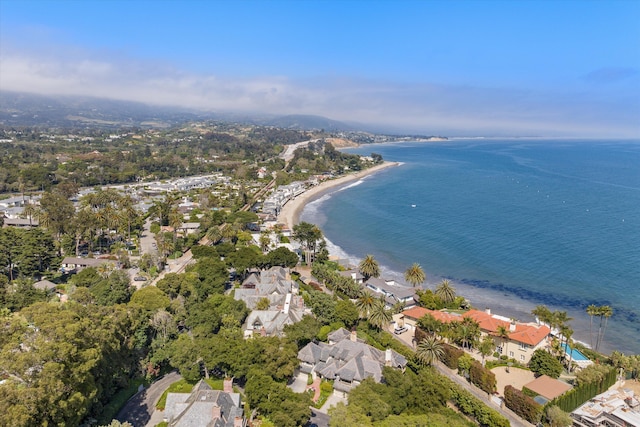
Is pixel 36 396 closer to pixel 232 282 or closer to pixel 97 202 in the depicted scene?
pixel 232 282

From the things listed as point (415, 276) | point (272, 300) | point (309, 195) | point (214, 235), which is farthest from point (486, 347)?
point (309, 195)

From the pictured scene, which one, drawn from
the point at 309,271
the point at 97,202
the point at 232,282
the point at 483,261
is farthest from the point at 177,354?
the point at 97,202

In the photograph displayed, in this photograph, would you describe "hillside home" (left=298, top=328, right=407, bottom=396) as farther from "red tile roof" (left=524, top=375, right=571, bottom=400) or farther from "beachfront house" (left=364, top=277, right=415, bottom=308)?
"beachfront house" (left=364, top=277, right=415, bottom=308)

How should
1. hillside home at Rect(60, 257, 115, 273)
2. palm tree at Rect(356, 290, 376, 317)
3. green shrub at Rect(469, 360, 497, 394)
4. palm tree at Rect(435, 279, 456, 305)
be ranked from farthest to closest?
hillside home at Rect(60, 257, 115, 273) → palm tree at Rect(435, 279, 456, 305) → palm tree at Rect(356, 290, 376, 317) → green shrub at Rect(469, 360, 497, 394)

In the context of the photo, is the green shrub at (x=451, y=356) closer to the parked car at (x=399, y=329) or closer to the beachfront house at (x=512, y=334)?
the beachfront house at (x=512, y=334)

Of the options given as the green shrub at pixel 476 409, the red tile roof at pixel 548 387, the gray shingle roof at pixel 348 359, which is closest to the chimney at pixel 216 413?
the gray shingle roof at pixel 348 359

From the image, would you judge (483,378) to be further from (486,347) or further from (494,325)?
(494,325)

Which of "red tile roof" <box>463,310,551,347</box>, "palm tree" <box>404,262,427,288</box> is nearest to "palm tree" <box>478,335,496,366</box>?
"red tile roof" <box>463,310,551,347</box>
